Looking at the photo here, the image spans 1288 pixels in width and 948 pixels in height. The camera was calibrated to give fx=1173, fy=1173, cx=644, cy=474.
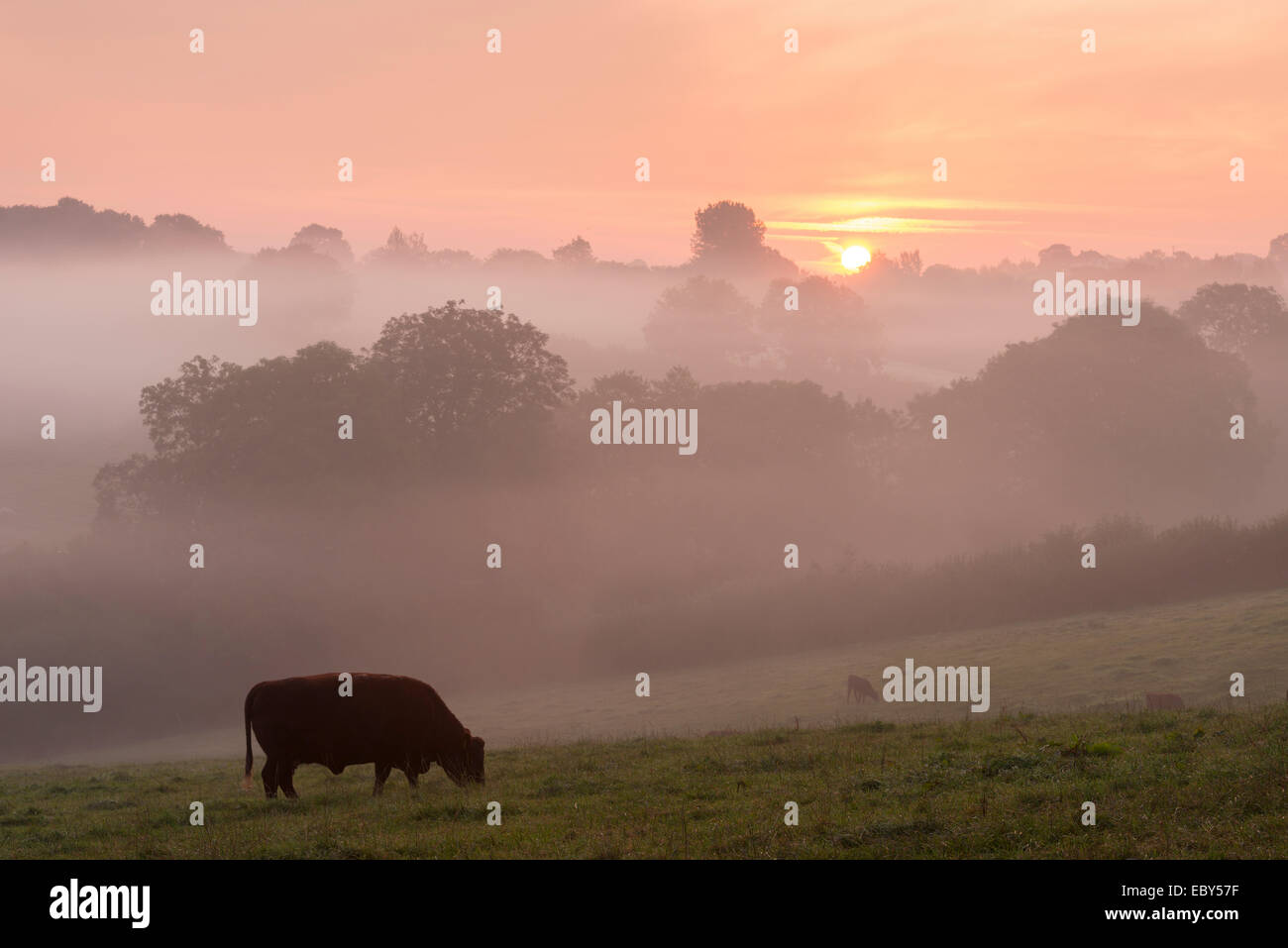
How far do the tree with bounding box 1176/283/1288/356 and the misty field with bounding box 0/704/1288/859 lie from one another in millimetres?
103738

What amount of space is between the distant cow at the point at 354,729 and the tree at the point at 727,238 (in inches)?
6414

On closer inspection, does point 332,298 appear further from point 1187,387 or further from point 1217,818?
point 1217,818

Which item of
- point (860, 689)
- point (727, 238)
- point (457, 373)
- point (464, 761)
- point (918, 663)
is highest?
point (727, 238)

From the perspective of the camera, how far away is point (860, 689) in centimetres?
4491

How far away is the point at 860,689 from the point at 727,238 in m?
144

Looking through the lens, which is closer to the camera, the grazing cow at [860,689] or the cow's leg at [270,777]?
the cow's leg at [270,777]

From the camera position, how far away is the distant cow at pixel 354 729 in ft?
65.4

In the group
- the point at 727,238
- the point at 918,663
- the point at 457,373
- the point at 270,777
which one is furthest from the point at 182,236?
the point at 270,777

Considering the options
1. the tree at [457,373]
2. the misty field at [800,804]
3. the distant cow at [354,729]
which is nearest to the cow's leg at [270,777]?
the distant cow at [354,729]

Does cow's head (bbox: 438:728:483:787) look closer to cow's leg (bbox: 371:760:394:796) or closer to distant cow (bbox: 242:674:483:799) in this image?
distant cow (bbox: 242:674:483:799)

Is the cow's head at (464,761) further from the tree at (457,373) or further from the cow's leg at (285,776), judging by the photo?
the tree at (457,373)

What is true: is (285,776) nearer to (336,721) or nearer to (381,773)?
(336,721)
